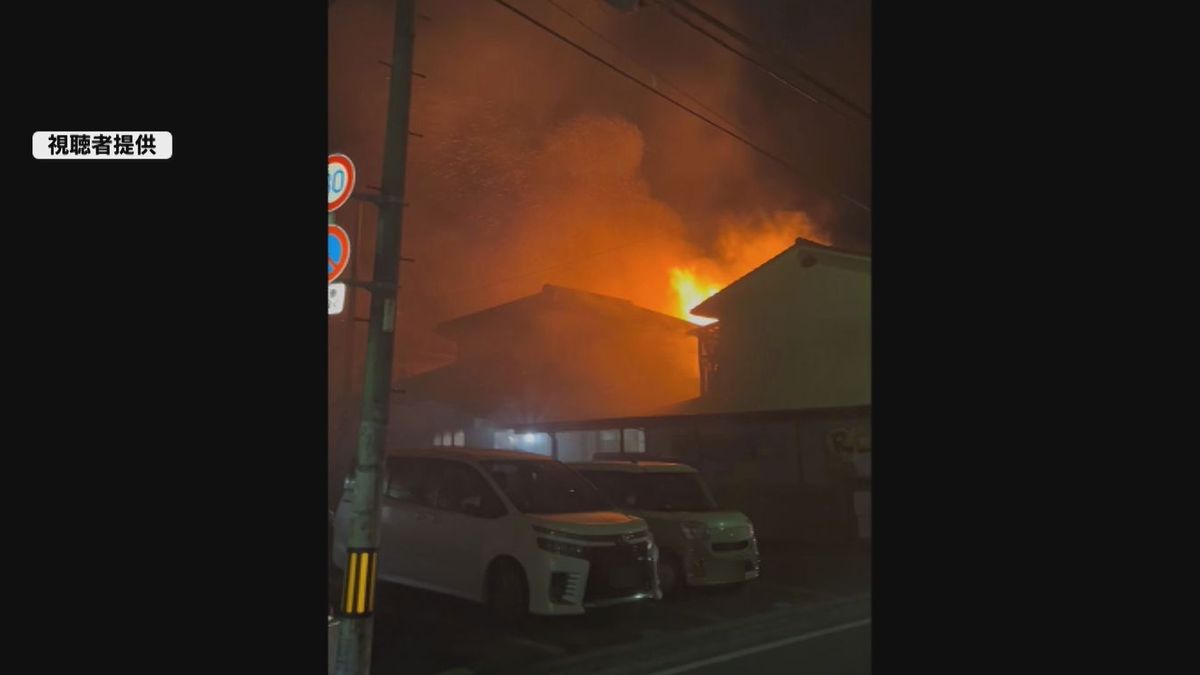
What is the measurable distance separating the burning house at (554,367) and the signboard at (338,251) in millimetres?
10048

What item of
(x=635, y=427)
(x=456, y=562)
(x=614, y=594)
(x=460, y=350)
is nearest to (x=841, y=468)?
(x=635, y=427)

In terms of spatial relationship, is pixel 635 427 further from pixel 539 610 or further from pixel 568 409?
pixel 539 610

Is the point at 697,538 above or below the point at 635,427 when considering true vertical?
below

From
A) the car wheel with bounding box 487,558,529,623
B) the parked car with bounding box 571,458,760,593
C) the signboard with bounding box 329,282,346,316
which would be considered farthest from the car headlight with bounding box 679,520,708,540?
the signboard with bounding box 329,282,346,316

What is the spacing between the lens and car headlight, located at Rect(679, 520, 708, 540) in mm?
8750

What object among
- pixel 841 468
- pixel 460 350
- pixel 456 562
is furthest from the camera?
→ pixel 460 350

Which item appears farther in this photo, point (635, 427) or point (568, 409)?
point (568, 409)

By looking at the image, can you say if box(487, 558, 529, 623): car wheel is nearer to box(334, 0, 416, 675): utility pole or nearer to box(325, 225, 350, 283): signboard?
box(334, 0, 416, 675): utility pole

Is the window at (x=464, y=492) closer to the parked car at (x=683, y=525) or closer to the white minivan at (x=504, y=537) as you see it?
the white minivan at (x=504, y=537)

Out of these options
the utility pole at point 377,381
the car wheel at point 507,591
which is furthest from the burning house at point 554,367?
the utility pole at point 377,381

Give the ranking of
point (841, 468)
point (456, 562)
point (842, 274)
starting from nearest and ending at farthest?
1. point (456, 562)
2. point (841, 468)
3. point (842, 274)

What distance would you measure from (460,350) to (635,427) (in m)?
5.03

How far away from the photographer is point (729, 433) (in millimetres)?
14430

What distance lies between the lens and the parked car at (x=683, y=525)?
874cm
